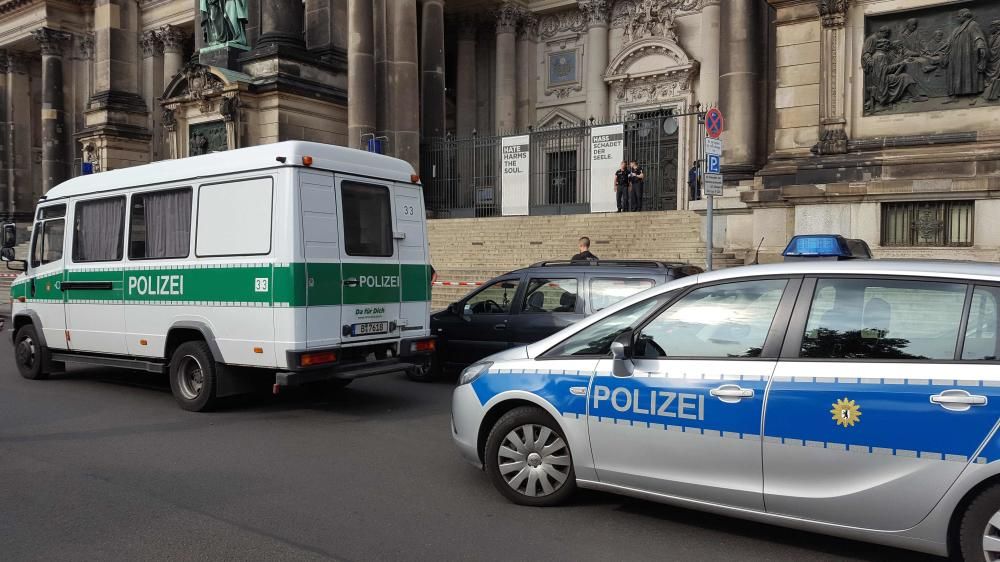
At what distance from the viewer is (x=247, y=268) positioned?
7363 millimetres

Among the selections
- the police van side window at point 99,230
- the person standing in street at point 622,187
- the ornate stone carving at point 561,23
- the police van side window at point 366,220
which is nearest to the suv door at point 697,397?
the police van side window at point 366,220

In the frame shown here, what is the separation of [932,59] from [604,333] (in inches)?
439

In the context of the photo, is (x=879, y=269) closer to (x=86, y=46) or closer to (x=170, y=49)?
(x=170, y=49)

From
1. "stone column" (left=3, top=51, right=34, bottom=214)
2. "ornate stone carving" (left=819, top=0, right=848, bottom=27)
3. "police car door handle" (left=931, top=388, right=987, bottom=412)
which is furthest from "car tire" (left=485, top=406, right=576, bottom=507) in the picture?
"stone column" (left=3, top=51, right=34, bottom=214)

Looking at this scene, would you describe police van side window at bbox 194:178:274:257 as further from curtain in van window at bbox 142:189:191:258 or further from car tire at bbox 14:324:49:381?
car tire at bbox 14:324:49:381

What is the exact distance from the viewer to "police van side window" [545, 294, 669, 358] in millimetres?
4594

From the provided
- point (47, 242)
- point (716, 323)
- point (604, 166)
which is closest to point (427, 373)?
point (47, 242)

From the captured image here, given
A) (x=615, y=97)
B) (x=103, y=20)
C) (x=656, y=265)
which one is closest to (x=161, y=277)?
(x=656, y=265)

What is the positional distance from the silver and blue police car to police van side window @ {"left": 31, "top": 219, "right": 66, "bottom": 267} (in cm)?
724

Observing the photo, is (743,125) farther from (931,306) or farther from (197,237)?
(931,306)

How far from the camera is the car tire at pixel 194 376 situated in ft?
25.3

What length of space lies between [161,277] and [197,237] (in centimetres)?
75

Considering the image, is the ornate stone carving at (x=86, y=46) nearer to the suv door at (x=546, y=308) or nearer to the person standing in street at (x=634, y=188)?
the person standing in street at (x=634, y=188)

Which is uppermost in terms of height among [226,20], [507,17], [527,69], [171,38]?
[171,38]
